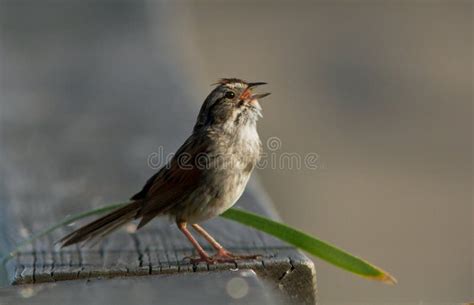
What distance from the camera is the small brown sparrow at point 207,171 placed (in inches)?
175

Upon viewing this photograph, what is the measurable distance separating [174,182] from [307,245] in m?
1.48

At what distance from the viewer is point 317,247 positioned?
3.46 meters

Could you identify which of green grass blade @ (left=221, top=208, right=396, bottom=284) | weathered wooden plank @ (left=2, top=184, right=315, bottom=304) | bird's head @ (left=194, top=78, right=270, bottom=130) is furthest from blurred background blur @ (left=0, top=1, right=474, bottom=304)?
green grass blade @ (left=221, top=208, right=396, bottom=284)

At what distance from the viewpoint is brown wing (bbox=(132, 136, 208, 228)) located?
4550mm

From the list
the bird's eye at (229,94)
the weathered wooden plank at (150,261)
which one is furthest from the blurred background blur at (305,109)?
the weathered wooden plank at (150,261)

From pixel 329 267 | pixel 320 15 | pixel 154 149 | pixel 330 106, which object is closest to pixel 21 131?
pixel 154 149

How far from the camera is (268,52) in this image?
1415 cm

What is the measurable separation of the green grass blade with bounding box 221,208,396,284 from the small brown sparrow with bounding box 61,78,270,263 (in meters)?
0.40

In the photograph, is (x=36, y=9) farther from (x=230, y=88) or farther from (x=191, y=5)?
(x=191, y=5)

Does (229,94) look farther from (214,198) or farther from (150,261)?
(150,261)

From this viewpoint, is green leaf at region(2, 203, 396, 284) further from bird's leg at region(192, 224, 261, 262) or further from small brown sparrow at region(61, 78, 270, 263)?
small brown sparrow at region(61, 78, 270, 263)

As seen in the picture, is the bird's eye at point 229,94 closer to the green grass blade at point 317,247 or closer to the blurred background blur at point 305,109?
the blurred background blur at point 305,109

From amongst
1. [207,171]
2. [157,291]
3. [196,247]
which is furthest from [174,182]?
[157,291]

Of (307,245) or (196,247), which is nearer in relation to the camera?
(307,245)
